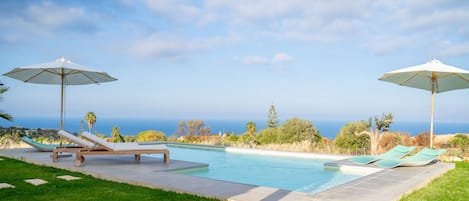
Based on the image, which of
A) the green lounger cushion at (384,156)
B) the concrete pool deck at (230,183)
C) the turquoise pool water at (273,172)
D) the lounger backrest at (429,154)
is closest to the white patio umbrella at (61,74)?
the concrete pool deck at (230,183)

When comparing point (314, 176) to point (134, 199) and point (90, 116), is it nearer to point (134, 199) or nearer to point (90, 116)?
point (134, 199)

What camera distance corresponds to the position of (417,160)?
7.51m

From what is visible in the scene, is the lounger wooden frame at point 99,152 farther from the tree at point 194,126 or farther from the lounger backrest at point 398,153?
the tree at point 194,126

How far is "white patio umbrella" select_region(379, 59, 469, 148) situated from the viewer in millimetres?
7758

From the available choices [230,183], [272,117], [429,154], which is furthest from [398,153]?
[272,117]

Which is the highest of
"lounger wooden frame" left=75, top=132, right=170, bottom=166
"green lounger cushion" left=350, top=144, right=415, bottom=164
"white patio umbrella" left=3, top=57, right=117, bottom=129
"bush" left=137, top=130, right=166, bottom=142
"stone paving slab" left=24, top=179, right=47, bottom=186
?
"white patio umbrella" left=3, top=57, right=117, bottom=129

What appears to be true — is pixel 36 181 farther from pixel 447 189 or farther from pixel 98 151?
pixel 447 189

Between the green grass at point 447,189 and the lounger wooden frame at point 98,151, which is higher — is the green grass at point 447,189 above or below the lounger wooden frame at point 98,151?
below

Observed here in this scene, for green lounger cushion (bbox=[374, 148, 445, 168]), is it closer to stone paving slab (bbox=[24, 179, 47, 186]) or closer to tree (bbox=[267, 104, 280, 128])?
stone paving slab (bbox=[24, 179, 47, 186])

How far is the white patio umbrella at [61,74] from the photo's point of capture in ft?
25.7

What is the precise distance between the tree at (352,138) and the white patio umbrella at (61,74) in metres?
9.56

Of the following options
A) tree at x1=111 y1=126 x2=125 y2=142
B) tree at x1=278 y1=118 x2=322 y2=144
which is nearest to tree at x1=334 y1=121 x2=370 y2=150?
tree at x1=278 y1=118 x2=322 y2=144

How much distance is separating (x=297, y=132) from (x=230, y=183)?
10081mm

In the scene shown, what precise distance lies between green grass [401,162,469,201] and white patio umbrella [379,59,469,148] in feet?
5.44
